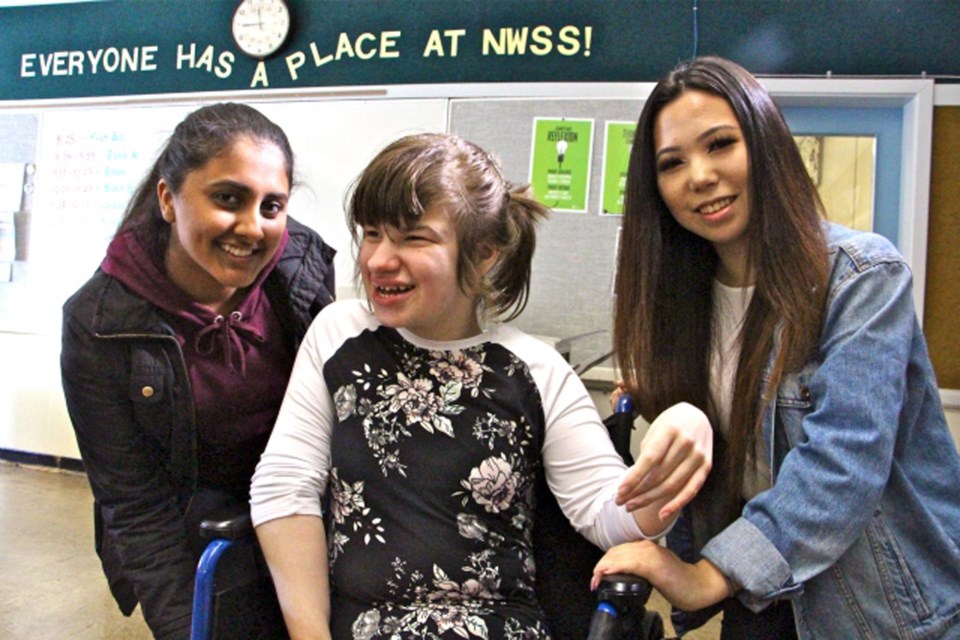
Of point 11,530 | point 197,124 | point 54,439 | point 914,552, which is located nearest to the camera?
point 914,552

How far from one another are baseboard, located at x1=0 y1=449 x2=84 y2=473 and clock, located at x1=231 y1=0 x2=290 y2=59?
2.39 meters

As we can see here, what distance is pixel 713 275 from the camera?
4.10 ft

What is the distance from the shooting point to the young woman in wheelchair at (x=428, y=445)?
101 cm

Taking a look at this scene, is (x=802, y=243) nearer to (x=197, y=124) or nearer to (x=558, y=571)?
(x=558, y=571)

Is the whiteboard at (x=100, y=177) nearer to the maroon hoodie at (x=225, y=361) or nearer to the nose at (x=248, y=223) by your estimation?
the maroon hoodie at (x=225, y=361)

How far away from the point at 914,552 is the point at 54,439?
3.97m

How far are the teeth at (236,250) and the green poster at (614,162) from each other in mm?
1879

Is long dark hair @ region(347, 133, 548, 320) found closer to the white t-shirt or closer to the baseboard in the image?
the white t-shirt

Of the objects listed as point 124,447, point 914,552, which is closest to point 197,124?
point 124,447

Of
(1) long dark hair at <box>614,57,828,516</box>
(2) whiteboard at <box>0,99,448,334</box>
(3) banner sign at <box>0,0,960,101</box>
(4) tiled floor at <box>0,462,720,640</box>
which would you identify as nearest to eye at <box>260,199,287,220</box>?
(1) long dark hair at <box>614,57,828,516</box>

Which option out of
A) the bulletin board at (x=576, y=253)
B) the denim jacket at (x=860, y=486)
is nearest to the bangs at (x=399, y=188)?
the denim jacket at (x=860, y=486)

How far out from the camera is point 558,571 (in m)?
1.11

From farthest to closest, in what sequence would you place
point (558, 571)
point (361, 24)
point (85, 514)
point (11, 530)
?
point (361, 24), point (85, 514), point (11, 530), point (558, 571)

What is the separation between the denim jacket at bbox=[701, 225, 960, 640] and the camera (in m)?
0.93
